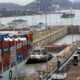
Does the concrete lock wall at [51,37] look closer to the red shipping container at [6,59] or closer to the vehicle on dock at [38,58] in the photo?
the vehicle on dock at [38,58]

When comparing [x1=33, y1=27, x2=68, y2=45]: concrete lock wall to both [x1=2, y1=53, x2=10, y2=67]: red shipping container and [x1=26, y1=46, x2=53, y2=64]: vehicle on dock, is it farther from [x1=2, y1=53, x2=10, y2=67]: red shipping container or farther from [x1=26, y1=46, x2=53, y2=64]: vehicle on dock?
[x1=2, y1=53, x2=10, y2=67]: red shipping container

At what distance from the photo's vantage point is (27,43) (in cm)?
2527

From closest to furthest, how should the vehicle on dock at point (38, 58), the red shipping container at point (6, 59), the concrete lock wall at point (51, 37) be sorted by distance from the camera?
the red shipping container at point (6, 59)
the vehicle on dock at point (38, 58)
the concrete lock wall at point (51, 37)

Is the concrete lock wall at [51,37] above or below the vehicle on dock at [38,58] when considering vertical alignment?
below

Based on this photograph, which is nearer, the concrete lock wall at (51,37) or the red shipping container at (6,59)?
the red shipping container at (6,59)

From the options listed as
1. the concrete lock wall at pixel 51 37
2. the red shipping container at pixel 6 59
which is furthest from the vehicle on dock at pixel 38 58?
the red shipping container at pixel 6 59

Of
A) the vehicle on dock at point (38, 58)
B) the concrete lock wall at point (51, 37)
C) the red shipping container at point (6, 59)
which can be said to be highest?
the red shipping container at point (6, 59)

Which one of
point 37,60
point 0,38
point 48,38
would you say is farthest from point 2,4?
point 0,38

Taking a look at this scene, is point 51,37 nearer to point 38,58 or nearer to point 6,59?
point 38,58

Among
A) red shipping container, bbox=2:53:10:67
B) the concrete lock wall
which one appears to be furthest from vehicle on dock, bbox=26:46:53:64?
red shipping container, bbox=2:53:10:67

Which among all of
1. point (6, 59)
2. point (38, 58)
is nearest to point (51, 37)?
point (38, 58)

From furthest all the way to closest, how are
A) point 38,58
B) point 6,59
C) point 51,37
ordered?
point 51,37 < point 38,58 < point 6,59

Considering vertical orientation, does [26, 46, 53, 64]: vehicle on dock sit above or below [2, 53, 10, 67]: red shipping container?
below

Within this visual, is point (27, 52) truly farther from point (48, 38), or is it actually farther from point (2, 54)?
point (48, 38)
